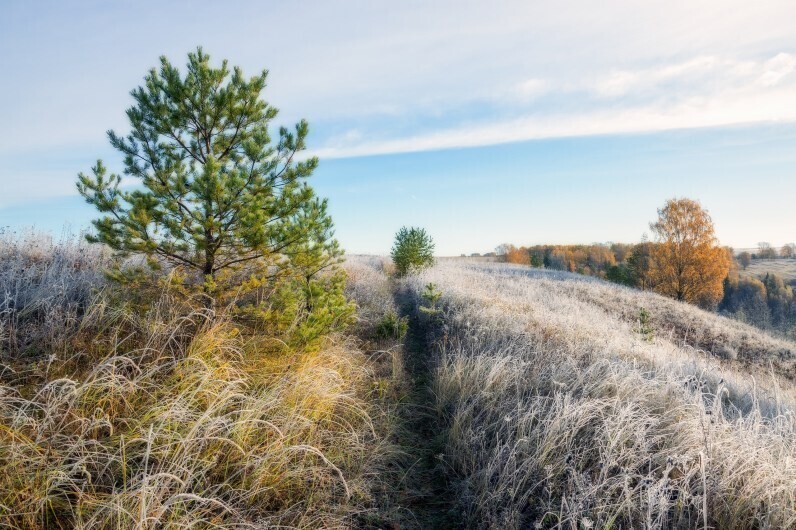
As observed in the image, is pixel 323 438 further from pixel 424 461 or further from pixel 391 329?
pixel 391 329

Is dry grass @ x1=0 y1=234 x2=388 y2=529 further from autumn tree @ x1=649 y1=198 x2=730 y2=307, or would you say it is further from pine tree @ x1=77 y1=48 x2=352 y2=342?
autumn tree @ x1=649 y1=198 x2=730 y2=307

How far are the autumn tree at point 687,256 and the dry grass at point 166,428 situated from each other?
28.9 metres

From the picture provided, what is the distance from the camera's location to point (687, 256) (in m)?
26.3

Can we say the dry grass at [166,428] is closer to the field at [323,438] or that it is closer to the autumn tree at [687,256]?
the field at [323,438]

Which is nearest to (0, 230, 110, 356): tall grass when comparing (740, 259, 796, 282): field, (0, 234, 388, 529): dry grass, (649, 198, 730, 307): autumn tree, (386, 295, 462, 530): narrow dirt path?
(0, 234, 388, 529): dry grass

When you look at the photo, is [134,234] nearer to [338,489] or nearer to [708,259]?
Answer: [338,489]

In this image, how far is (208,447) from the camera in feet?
10.0

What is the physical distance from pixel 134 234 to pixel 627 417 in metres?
5.51

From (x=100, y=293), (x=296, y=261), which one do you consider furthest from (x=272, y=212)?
(x=100, y=293)

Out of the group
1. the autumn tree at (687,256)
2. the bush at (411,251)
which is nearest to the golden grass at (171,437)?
the bush at (411,251)

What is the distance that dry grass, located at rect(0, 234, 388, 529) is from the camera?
96.1 inches

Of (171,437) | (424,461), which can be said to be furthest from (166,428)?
(424,461)

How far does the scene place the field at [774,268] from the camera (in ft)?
264

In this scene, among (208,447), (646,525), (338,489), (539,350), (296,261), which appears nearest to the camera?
(646,525)
